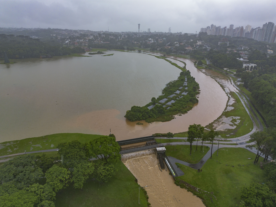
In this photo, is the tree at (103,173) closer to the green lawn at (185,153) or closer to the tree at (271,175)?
the green lawn at (185,153)

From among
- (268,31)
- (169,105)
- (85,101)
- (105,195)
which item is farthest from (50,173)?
(268,31)

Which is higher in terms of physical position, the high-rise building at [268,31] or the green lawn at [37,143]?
the high-rise building at [268,31]

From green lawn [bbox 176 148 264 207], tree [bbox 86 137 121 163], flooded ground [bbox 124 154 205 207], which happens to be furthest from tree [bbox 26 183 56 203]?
green lawn [bbox 176 148 264 207]

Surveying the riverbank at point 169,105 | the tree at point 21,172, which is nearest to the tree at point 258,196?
the tree at point 21,172

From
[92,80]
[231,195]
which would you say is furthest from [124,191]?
[92,80]

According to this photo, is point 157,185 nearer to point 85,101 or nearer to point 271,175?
point 271,175

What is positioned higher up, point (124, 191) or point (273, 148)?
point (273, 148)

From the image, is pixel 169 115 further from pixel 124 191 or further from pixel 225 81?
pixel 225 81
